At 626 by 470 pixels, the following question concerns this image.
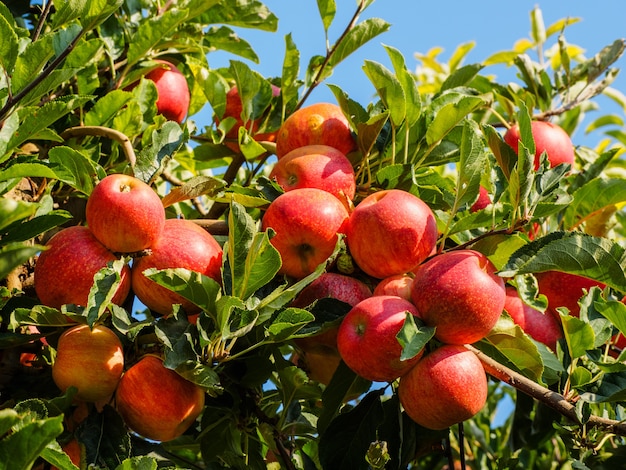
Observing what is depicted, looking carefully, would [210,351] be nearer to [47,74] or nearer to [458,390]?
[458,390]

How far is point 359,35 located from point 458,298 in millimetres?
811

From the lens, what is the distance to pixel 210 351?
1354mm

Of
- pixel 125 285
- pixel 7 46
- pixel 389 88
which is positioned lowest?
pixel 125 285

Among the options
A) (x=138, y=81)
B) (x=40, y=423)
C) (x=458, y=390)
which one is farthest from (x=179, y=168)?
(x=40, y=423)

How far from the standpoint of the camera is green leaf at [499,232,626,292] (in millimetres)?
1375

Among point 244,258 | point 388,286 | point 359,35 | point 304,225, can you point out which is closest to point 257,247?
point 244,258

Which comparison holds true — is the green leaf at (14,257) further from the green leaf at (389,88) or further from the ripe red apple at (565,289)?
the ripe red apple at (565,289)

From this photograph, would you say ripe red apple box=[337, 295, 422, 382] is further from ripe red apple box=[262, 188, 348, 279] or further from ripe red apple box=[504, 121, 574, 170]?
ripe red apple box=[504, 121, 574, 170]

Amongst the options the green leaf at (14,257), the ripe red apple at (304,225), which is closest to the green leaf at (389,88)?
the ripe red apple at (304,225)

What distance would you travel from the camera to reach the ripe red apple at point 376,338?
1329mm

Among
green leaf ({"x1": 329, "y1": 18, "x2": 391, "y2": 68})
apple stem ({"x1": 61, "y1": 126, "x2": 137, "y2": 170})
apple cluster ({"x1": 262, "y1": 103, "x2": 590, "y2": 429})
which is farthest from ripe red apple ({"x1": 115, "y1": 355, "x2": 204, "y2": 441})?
green leaf ({"x1": 329, "y1": 18, "x2": 391, "y2": 68})

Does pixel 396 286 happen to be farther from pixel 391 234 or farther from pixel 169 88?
pixel 169 88

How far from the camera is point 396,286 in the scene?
4.80 feet

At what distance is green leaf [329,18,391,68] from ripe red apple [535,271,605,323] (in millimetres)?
682
